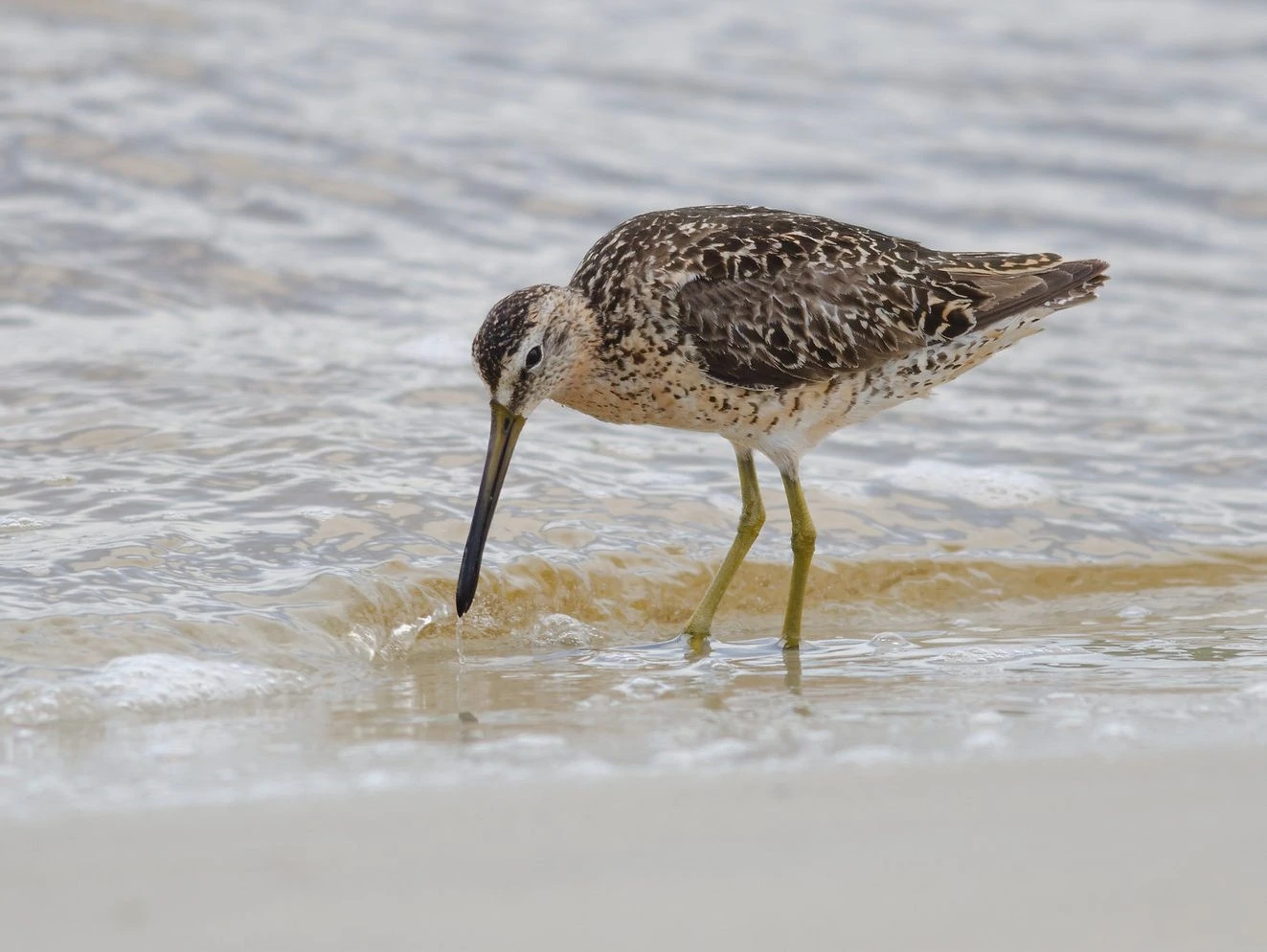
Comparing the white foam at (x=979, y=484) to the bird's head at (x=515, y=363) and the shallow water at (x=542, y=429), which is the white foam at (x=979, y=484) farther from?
the bird's head at (x=515, y=363)

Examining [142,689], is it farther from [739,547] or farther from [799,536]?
[799,536]

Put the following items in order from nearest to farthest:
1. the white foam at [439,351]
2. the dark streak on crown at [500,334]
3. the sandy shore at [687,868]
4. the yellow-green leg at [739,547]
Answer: the sandy shore at [687,868] → the dark streak on crown at [500,334] → the yellow-green leg at [739,547] → the white foam at [439,351]

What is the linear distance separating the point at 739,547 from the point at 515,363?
1.28 metres

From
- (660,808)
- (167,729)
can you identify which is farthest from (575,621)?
(660,808)

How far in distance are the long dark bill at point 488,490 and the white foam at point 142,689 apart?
0.79m

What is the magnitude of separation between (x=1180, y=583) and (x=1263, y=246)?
5.60 metres

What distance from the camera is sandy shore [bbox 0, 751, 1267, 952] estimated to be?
3.48 m

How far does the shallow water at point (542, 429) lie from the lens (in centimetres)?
494

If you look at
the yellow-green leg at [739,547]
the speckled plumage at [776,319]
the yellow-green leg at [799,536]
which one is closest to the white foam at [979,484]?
the speckled plumage at [776,319]

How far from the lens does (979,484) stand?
305 inches

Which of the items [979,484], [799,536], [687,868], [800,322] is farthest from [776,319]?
[687,868]

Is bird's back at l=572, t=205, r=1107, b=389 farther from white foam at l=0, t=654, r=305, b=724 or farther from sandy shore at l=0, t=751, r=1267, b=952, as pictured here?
sandy shore at l=0, t=751, r=1267, b=952

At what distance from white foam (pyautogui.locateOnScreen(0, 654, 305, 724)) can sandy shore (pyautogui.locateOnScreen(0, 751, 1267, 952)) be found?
93cm

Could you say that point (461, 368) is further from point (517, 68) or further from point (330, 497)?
point (517, 68)
